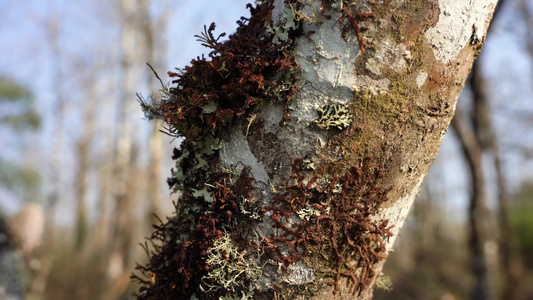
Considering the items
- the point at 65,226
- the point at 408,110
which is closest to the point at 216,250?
the point at 408,110

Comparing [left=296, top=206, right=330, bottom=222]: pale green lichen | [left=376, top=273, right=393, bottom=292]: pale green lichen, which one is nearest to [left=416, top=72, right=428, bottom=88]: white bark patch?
[left=296, top=206, right=330, bottom=222]: pale green lichen

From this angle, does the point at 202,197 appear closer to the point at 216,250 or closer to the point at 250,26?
the point at 216,250

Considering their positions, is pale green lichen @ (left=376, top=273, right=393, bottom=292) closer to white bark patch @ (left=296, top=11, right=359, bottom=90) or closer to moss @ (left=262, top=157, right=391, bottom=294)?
moss @ (left=262, top=157, right=391, bottom=294)

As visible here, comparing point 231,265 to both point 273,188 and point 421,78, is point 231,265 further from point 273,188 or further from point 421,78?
point 421,78

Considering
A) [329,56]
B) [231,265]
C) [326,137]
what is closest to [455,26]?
[329,56]

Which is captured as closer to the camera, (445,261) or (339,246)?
(339,246)
